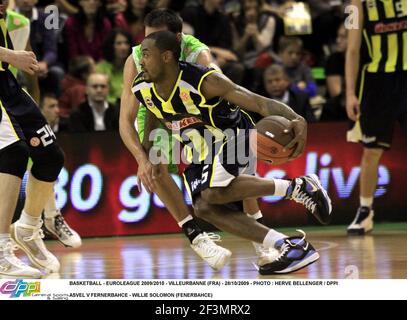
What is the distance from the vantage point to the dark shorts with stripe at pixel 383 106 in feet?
31.5

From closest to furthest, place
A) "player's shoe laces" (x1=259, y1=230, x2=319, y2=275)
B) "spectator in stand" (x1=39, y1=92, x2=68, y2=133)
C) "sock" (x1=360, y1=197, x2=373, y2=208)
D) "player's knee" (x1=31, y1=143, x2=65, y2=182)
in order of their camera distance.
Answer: "player's shoe laces" (x1=259, y1=230, x2=319, y2=275) < "player's knee" (x1=31, y1=143, x2=65, y2=182) < "sock" (x1=360, y1=197, x2=373, y2=208) < "spectator in stand" (x1=39, y1=92, x2=68, y2=133)

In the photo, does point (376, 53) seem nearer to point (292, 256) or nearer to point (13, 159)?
point (292, 256)

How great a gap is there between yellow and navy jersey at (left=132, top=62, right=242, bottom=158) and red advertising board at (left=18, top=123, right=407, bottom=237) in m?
3.23

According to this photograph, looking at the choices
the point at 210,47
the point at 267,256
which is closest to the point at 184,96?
the point at 267,256

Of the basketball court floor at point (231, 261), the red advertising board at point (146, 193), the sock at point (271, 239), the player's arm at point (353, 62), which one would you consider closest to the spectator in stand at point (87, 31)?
the red advertising board at point (146, 193)

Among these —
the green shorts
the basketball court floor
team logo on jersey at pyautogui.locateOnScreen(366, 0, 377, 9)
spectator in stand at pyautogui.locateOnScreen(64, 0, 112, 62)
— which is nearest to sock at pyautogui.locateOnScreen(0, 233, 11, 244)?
the basketball court floor

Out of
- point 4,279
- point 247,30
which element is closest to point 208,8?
point 247,30

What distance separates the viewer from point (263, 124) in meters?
6.60

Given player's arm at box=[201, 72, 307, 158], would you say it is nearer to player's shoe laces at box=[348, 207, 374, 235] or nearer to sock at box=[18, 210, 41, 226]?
sock at box=[18, 210, 41, 226]

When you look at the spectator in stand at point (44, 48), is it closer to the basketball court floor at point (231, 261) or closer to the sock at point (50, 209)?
the basketball court floor at point (231, 261)

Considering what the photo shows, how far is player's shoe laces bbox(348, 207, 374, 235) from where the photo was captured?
383 inches

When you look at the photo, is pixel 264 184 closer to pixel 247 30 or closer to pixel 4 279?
pixel 4 279

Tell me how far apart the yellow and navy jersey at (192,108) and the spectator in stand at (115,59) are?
4890 millimetres

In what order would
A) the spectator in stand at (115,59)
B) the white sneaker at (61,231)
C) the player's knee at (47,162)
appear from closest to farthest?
the player's knee at (47,162), the white sneaker at (61,231), the spectator in stand at (115,59)
